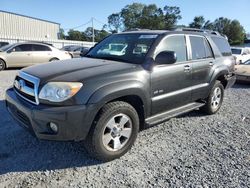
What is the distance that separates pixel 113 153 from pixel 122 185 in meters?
0.62

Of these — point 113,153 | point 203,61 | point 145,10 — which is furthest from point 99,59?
point 145,10

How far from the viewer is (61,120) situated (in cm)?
313

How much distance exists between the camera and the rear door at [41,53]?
44.1 ft

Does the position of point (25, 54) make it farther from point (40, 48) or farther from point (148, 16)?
point (148, 16)

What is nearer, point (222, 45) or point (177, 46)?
point (177, 46)

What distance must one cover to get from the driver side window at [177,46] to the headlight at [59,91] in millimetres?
1718

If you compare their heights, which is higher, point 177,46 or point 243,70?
point 177,46

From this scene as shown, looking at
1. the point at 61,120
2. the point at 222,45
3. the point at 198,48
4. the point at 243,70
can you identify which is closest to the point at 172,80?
the point at 198,48

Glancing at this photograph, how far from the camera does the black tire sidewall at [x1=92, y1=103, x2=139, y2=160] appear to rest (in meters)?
3.42

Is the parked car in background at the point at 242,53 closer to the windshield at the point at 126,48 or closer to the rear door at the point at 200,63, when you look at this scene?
the rear door at the point at 200,63

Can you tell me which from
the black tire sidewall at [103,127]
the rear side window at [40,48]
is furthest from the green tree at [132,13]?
the black tire sidewall at [103,127]

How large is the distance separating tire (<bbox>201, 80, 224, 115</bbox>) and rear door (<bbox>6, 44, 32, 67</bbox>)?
1014 cm

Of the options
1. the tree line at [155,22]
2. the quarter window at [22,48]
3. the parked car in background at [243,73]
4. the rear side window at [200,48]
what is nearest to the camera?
the rear side window at [200,48]

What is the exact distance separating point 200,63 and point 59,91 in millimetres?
2978
